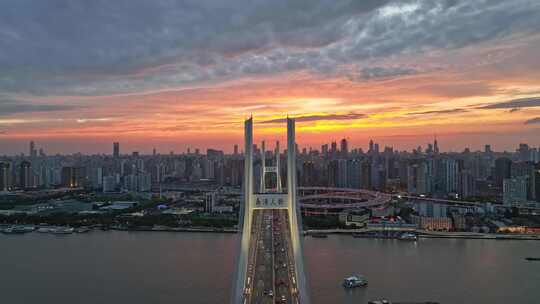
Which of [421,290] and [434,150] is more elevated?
[434,150]

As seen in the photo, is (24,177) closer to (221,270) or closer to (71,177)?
(71,177)

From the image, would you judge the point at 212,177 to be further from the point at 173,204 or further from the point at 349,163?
the point at 173,204

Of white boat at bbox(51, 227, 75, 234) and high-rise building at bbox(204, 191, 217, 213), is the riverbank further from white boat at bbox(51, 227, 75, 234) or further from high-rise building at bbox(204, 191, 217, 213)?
white boat at bbox(51, 227, 75, 234)

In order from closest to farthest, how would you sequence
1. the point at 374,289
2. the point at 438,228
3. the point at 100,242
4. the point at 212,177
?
the point at 374,289, the point at 100,242, the point at 438,228, the point at 212,177

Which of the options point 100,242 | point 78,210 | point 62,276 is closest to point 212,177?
point 78,210

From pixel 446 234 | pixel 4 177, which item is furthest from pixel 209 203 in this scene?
pixel 4 177
